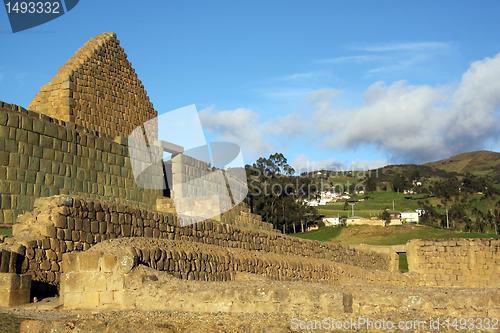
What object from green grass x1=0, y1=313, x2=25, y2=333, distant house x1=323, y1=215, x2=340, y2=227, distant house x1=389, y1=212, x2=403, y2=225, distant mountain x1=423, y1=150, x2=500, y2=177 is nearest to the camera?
green grass x1=0, y1=313, x2=25, y2=333

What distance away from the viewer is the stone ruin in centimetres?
739

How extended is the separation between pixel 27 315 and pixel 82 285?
117cm

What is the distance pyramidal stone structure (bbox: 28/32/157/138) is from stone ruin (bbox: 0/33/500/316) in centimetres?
4

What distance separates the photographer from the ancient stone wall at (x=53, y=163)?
10867 mm

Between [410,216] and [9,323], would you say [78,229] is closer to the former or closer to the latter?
[9,323]

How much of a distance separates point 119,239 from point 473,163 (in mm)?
157515

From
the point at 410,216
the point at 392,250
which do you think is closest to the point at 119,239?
the point at 392,250

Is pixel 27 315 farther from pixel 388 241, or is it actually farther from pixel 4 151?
pixel 388 241

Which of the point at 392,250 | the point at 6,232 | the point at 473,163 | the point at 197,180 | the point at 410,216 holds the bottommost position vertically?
the point at 392,250

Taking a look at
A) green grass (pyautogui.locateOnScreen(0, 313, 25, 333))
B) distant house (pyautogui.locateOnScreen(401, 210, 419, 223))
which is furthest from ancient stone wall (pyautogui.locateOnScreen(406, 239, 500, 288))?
distant house (pyautogui.locateOnScreen(401, 210, 419, 223))

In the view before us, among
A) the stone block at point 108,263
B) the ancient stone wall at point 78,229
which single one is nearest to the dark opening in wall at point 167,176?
the ancient stone wall at point 78,229

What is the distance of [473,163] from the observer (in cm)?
15288

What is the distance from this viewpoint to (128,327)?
21.0 feet

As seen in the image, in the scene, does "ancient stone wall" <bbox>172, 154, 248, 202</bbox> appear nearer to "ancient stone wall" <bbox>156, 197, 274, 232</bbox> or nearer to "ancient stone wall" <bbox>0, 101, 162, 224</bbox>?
"ancient stone wall" <bbox>156, 197, 274, 232</bbox>
